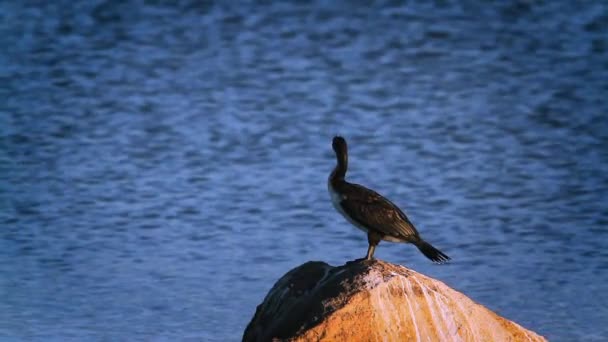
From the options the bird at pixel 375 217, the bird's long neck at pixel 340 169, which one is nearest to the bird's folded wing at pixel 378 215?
the bird at pixel 375 217

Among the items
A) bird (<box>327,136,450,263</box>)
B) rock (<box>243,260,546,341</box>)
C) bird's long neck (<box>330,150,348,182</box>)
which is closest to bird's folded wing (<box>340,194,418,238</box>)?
bird (<box>327,136,450,263</box>)

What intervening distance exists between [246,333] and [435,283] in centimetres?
212

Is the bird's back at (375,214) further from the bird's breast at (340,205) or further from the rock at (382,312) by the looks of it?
the rock at (382,312)

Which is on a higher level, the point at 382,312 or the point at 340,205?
the point at 340,205

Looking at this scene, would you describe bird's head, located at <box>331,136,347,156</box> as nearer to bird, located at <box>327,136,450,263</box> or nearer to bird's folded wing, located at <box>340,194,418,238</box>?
bird, located at <box>327,136,450,263</box>

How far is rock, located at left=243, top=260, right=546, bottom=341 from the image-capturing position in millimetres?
7848

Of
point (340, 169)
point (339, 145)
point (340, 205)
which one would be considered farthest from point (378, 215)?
point (339, 145)

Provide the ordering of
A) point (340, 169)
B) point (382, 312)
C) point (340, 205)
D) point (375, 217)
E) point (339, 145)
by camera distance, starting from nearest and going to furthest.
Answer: point (382, 312) → point (375, 217) → point (340, 205) → point (340, 169) → point (339, 145)

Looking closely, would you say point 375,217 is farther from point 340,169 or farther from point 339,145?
point 339,145

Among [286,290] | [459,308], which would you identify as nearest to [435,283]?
[459,308]

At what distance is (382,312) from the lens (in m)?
7.88

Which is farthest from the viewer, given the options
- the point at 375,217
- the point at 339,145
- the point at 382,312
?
the point at 339,145

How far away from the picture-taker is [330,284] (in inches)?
325

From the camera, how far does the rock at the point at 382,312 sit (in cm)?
785
